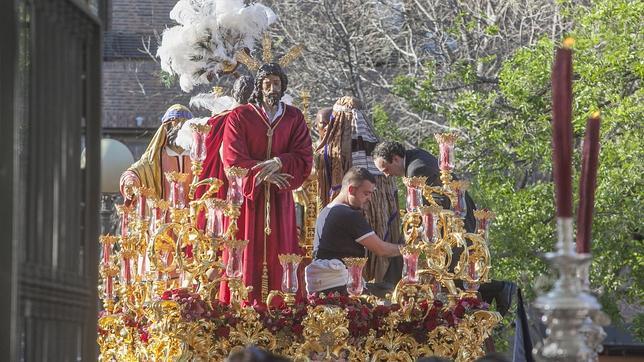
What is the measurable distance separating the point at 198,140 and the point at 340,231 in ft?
4.17

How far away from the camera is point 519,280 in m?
18.6

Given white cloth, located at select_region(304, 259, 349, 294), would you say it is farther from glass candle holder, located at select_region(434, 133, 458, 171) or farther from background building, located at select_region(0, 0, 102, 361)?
background building, located at select_region(0, 0, 102, 361)

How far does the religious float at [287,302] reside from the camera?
10492 millimetres

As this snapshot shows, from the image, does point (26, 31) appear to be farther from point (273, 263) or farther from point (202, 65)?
point (202, 65)

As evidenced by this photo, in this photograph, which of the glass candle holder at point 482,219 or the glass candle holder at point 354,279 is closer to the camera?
the glass candle holder at point 354,279

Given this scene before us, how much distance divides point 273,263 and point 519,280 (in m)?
7.36

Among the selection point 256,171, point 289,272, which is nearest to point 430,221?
point 289,272

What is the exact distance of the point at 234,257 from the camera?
1063 centimetres

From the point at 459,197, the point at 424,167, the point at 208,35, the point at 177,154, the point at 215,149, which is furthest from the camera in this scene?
the point at 177,154

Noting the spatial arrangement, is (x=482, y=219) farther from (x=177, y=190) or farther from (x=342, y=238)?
(x=177, y=190)

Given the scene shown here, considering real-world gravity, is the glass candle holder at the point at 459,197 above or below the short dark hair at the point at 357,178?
below

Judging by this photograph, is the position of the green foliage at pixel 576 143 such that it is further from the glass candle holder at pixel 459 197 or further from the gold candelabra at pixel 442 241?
the gold candelabra at pixel 442 241

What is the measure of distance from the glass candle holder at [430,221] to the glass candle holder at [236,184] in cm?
124

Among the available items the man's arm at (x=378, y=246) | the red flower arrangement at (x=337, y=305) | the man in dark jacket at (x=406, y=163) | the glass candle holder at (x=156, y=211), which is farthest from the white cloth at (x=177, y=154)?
the red flower arrangement at (x=337, y=305)
